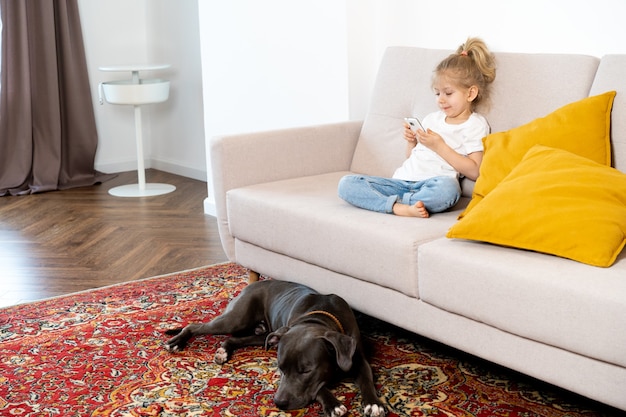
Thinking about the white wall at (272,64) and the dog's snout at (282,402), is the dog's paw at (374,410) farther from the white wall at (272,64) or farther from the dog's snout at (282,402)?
the white wall at (272,64)

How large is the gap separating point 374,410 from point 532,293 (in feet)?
1.65

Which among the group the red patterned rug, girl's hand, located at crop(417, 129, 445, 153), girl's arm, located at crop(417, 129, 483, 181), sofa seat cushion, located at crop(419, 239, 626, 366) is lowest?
the red patterned rug

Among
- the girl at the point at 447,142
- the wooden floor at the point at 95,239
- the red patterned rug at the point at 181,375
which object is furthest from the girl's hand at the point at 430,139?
the wooden floor at the point at 95,239

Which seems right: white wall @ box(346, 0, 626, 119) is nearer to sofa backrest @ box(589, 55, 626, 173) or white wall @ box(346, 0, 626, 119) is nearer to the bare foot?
sofa backrest @ box(589, 55, 626, 173)

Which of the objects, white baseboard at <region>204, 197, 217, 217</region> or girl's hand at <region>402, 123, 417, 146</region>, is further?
white baseboard at <region>204, 197, 217, 217</region>

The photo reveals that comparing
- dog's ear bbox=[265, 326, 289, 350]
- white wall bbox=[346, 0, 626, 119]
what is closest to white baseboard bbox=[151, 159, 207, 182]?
white wall bbox=[346, 0, 626, 119]

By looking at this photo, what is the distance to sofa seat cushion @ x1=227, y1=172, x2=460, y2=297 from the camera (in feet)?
8.05

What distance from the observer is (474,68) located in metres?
2.91

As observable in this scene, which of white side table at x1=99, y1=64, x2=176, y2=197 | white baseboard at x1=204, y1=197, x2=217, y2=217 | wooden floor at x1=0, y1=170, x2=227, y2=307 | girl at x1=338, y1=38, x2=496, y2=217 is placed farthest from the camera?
white side table at x1=99, y1=64, x2=176, y2=197

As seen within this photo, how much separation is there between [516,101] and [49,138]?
3.61m

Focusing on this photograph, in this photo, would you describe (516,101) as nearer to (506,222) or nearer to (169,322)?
(506,222)

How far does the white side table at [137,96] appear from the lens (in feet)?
17.0

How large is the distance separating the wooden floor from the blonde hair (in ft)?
4.65

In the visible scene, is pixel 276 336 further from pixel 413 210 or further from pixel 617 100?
pixel 617 100
